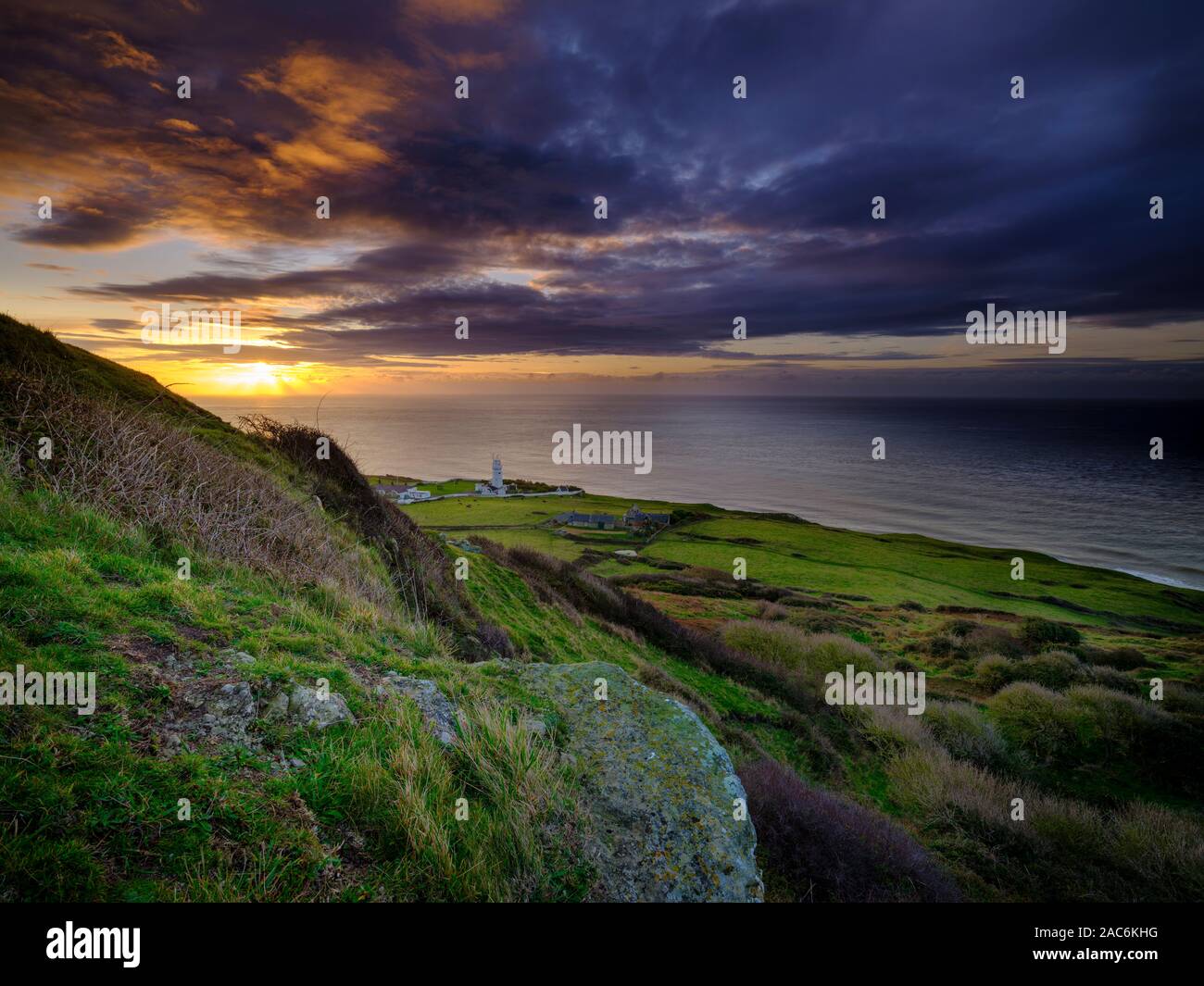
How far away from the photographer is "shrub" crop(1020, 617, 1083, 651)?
36.8m

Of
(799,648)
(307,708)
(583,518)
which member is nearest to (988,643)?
(799,648)

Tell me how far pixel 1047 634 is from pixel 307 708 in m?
49.8

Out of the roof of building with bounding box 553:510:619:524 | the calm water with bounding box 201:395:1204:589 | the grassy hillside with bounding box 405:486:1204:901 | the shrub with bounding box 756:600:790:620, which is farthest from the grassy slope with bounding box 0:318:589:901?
the roof of building with bounding box 553:510:619:524

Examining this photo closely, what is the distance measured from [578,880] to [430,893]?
1.18m

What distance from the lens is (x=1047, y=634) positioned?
→ 38.1 metres

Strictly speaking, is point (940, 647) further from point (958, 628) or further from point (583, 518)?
point (583, 518)

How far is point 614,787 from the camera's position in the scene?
16.2 ft

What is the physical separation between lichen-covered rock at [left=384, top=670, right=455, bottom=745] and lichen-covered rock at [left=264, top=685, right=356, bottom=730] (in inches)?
28.1

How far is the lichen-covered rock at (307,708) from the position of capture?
4496 millimetres

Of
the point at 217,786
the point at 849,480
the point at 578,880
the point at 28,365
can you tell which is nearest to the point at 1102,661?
the point at 578,880

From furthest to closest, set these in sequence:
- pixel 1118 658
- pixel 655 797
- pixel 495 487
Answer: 1. pixel 495 487
2. pixel 1118 658
3. pixel 655 797

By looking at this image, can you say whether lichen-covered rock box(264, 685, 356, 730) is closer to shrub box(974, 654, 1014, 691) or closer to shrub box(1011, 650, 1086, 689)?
shrub box(974, 654, 1014, 691)

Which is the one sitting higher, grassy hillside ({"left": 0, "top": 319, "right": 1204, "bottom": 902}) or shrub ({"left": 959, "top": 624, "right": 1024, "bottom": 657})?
grassy hillside ({"left": 0, "top": 319, "right": 1204, "bottom": 902})
